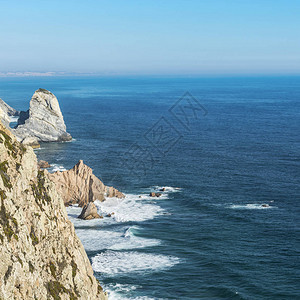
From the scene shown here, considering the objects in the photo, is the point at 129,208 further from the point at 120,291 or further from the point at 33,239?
the point at 33,239

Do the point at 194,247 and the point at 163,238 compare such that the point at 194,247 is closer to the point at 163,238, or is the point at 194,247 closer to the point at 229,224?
the point at 163,238

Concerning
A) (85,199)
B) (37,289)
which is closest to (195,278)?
(37,289)

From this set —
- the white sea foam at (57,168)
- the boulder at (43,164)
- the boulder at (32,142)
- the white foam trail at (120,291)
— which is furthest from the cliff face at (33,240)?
the boulder at (32,142)

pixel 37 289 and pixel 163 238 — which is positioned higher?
pixel 37 289

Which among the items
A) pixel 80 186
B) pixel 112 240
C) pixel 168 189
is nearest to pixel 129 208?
pixel 80 186

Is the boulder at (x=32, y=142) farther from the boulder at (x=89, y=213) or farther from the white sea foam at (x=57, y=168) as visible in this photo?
the boulder at (x=89, y=213)
